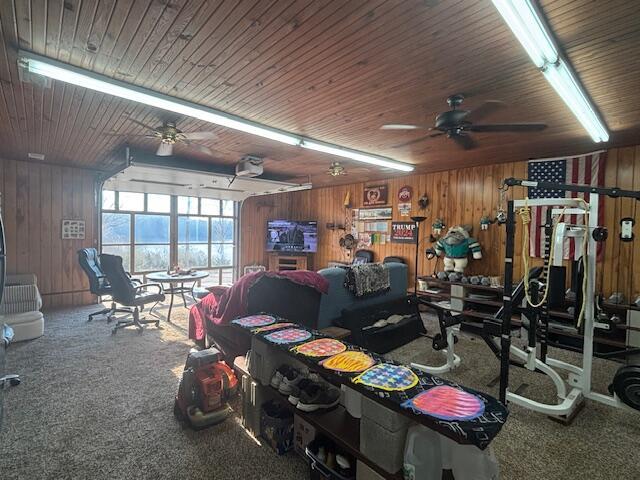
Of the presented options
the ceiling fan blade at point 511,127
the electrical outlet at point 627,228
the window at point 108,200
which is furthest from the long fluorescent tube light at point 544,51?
the window at point 108,200

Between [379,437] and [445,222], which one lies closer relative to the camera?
[379,437]

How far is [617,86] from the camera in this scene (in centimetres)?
240

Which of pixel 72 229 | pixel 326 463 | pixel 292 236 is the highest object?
pixel 72 229

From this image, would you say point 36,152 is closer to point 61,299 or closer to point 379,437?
point 61,299

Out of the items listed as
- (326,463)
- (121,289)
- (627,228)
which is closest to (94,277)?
(121,289)

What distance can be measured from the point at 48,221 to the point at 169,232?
6.98 ft

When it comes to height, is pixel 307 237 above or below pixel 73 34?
below

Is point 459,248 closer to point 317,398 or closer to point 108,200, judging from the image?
point 317,398

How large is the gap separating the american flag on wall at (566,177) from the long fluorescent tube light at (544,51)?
155 cm

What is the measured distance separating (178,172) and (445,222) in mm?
4433

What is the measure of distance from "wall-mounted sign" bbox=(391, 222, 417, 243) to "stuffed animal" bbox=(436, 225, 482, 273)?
0.83 metres

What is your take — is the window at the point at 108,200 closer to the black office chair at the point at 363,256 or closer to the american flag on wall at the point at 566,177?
the black office chair at the point at 363,256

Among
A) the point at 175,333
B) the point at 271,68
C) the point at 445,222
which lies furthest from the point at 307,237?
the point at 271,68

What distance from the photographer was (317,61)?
7.23 ft
